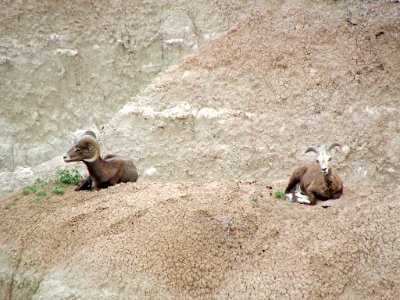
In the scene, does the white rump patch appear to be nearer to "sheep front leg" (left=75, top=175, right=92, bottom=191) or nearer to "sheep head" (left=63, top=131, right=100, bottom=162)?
"sheep front leg" (left=75, top=175, right=92, bottom=191)

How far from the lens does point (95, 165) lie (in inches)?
499

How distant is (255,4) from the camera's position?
1828 cm

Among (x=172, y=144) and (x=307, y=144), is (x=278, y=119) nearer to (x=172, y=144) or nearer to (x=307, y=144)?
(x=307, y=144)

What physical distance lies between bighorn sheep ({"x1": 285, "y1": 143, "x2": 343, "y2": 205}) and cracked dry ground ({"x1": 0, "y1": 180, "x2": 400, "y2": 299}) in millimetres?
314

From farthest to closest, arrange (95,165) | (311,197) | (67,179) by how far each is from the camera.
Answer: (67,179), (95,165), (311,197)

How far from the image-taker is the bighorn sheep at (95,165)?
41.0 ft

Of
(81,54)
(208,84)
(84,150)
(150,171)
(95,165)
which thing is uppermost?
(81,54)

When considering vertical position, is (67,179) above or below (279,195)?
above

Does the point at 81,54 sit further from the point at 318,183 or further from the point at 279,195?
the point at 318,183

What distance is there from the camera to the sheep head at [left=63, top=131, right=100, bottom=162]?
40.9 ft

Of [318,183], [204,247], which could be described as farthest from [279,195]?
[204,247]

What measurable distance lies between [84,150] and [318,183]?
5.25 m

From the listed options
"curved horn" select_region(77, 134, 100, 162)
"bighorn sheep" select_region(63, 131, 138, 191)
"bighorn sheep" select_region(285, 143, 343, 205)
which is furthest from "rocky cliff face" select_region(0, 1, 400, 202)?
"bighorn sheep" select_region(285, 143, 343, 205)

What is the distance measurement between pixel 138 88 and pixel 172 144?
3036 mm
